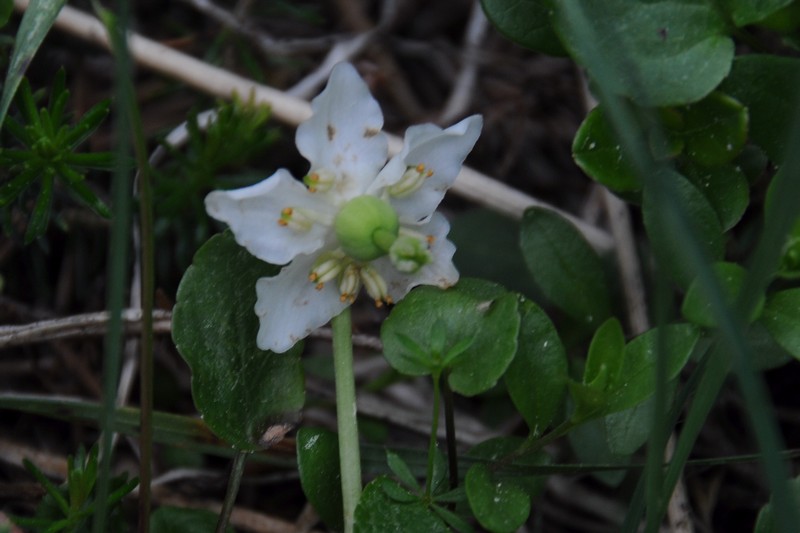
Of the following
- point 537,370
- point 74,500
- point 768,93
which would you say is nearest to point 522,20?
point 768,93

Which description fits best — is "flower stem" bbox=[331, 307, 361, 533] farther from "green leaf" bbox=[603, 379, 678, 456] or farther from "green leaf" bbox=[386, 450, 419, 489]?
"green leaf" bbox=[603, 379, 678, 456]

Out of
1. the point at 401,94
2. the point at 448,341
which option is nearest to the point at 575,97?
the point at 401,94

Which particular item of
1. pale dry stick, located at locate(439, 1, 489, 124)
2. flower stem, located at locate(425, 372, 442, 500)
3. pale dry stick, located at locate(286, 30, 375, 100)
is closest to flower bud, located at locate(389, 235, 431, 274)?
flower stem, located at locate(425, 372, 442, 500)

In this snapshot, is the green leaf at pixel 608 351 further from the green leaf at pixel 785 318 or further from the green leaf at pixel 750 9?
the green leaf at pixel 750 9

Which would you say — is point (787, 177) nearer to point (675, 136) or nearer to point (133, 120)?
point (675, 136)

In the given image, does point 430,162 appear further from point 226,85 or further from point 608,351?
point 226,85

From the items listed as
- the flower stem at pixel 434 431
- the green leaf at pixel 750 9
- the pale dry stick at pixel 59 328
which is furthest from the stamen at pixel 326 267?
the green leaf at pixel 750 9
